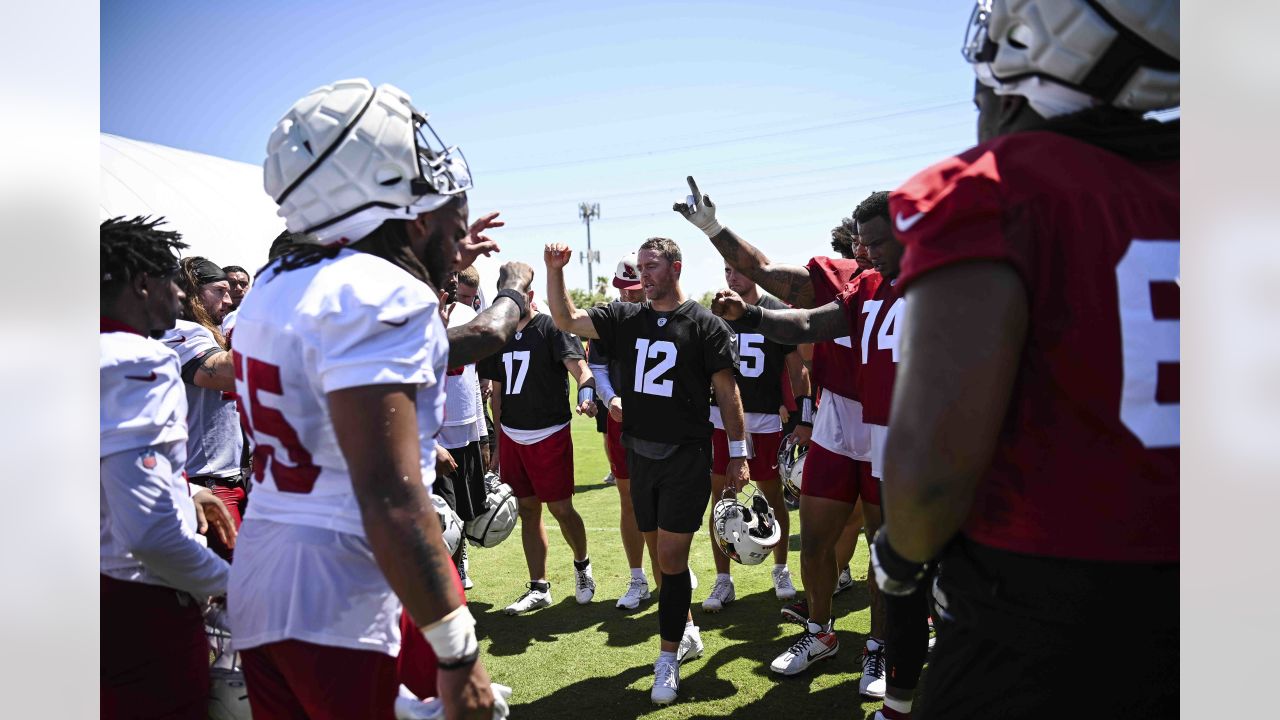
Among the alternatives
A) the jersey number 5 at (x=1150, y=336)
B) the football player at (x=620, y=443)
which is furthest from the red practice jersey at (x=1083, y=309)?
the football player at (x=620, y=443)

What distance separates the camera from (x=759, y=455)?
7.16 meters

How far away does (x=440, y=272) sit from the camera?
90.1 inches

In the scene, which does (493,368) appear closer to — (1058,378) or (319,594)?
(319,594)

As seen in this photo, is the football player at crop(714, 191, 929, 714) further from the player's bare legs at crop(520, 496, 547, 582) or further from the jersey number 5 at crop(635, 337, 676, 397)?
the player's bare legs at crop(520, 496, 547, 582)

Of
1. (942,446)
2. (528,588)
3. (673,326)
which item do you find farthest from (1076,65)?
(528,588)

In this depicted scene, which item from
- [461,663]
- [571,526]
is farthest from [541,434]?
[461,663]

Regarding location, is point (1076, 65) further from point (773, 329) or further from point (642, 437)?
point (642, 437)

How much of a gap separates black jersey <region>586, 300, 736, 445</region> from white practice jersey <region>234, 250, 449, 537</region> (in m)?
3.19

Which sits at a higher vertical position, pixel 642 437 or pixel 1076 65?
pixel 1076 65

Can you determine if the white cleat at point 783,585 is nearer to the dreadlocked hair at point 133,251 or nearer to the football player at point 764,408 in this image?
the football player at point 764,408

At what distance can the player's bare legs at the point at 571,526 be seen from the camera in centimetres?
665

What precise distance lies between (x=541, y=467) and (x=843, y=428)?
2.52 m

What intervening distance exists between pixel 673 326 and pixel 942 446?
382 cm
